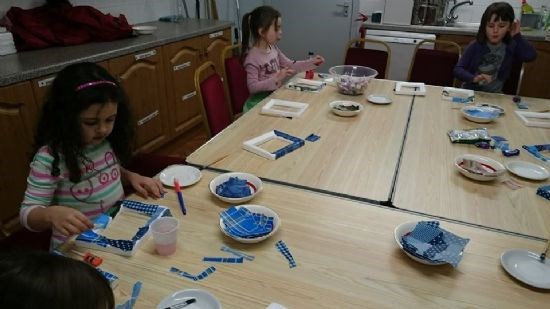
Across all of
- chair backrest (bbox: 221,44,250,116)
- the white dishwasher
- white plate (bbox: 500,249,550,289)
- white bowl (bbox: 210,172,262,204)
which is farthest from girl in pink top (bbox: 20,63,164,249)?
the white dishwasher

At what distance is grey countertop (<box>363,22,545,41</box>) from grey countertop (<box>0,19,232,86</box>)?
169 centimetres

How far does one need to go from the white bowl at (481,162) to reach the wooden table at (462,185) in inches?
0.7

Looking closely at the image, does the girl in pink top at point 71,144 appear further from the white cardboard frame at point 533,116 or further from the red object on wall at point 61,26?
the white cardboard frame at point 533,116

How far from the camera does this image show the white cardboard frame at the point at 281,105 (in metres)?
1.84

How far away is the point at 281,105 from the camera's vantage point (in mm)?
1967

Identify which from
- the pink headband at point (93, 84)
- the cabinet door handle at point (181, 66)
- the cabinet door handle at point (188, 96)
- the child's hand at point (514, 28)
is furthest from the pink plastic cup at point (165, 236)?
the child's hand at point (514, 28)

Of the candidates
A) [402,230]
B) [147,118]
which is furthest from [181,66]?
[402,230]

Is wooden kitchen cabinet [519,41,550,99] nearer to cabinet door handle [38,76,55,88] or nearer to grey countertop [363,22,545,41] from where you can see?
grey countertop [363,22,545,41]

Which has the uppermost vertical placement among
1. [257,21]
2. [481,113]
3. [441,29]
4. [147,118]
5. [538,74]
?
[257,21]

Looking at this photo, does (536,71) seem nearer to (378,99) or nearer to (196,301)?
(378,99)

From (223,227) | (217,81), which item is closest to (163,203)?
(223,227)

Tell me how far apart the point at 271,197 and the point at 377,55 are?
6.73ft

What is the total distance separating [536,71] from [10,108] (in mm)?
3943

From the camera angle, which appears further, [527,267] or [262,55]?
[262,55]
